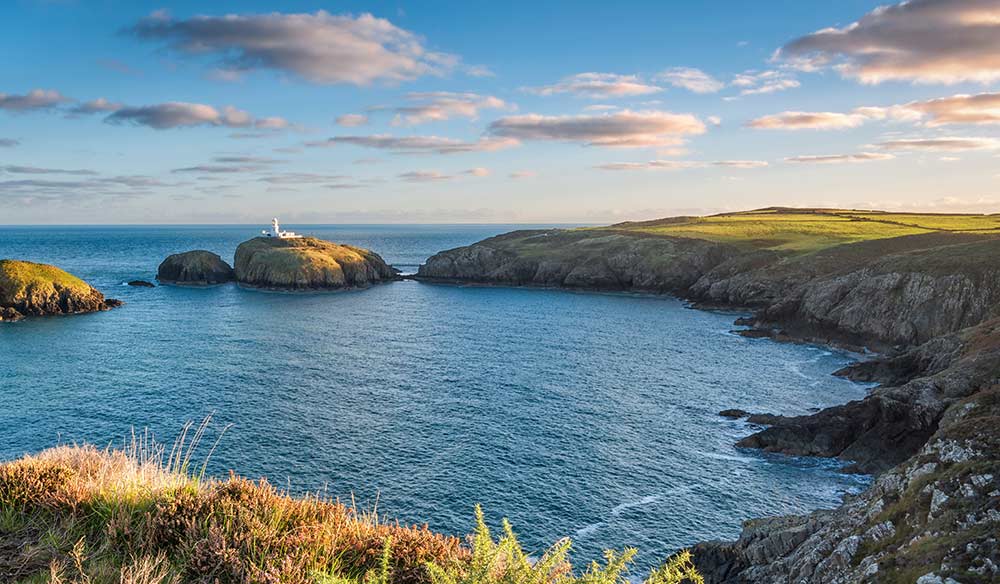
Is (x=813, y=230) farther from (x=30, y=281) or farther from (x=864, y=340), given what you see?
(x=30, y=281)

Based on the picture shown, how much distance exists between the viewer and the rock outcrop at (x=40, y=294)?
307 ft

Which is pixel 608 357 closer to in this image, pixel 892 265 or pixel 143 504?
pixel 892 265

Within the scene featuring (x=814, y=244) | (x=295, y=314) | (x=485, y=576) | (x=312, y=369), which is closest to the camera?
(x=485, y=576)

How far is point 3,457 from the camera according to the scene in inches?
1513

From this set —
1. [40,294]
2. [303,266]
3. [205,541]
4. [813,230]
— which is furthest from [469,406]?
[813,230]

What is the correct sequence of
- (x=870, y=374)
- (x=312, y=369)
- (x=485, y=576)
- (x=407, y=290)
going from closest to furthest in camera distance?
(x=485, y=576) < (x=870, y=374) < (x=312, y=369) < (x=407, y=290)

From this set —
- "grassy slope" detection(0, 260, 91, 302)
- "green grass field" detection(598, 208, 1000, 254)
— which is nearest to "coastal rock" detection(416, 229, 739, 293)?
"green grass field" detection(598, 208, 1000, 254)

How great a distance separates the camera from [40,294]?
95.8 metres

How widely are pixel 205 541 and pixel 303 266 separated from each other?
429 ft

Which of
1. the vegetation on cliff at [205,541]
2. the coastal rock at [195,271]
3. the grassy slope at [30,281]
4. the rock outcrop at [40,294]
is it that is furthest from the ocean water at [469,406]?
the coastal rock at [195,271]

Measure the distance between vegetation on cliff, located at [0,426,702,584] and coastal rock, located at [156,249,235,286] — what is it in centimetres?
13924

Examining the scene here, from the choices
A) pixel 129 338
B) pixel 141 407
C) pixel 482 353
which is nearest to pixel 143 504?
pixel 141 407

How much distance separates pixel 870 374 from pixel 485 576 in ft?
212

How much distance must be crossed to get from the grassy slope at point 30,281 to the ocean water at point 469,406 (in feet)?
35.4
